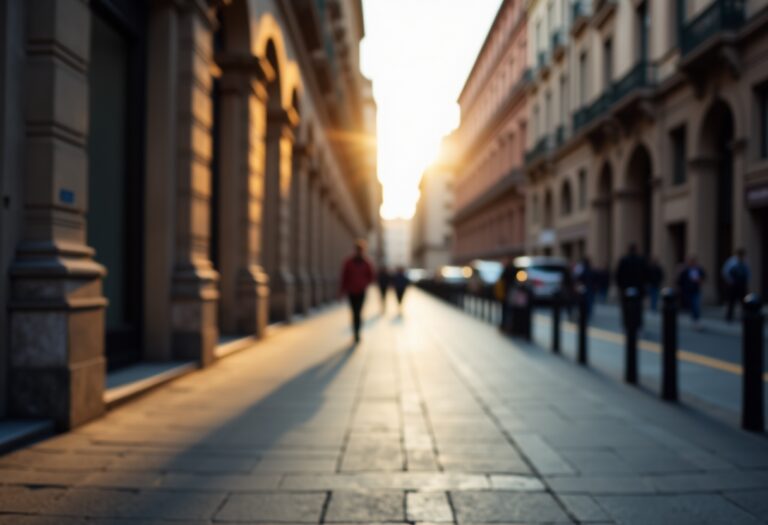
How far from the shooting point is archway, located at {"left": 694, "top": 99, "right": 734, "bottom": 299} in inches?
770

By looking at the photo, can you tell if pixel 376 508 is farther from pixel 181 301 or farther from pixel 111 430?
pixel 181 301

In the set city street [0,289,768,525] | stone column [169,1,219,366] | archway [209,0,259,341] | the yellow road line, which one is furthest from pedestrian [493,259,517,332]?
stone column [169,1,219,366]

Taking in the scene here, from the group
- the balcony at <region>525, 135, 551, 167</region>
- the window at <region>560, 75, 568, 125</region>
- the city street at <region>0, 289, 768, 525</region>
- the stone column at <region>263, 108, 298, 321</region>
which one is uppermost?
the window at <region>560, 75, 568, 125</region>

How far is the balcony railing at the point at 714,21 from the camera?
1767 centimetres

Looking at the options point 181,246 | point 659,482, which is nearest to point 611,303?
point 181,246

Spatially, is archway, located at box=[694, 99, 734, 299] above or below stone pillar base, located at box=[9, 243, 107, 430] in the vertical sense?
above

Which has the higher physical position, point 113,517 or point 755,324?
point 755,324

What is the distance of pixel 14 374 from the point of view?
475cm

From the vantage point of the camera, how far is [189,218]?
25.6 ft

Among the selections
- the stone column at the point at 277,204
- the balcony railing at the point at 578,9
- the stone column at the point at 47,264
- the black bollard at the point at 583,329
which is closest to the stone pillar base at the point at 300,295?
the stone column at the point at 277,204

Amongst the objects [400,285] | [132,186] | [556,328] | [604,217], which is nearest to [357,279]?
[556,328]

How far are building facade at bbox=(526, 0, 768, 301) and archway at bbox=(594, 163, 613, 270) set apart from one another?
38 millimetres

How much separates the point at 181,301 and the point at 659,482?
527 centimetres

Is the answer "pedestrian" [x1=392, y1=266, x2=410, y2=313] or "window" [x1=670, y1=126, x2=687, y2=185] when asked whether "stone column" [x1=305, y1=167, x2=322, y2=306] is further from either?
"window" [x1=670, y1=126, x2=687, y2=185]
